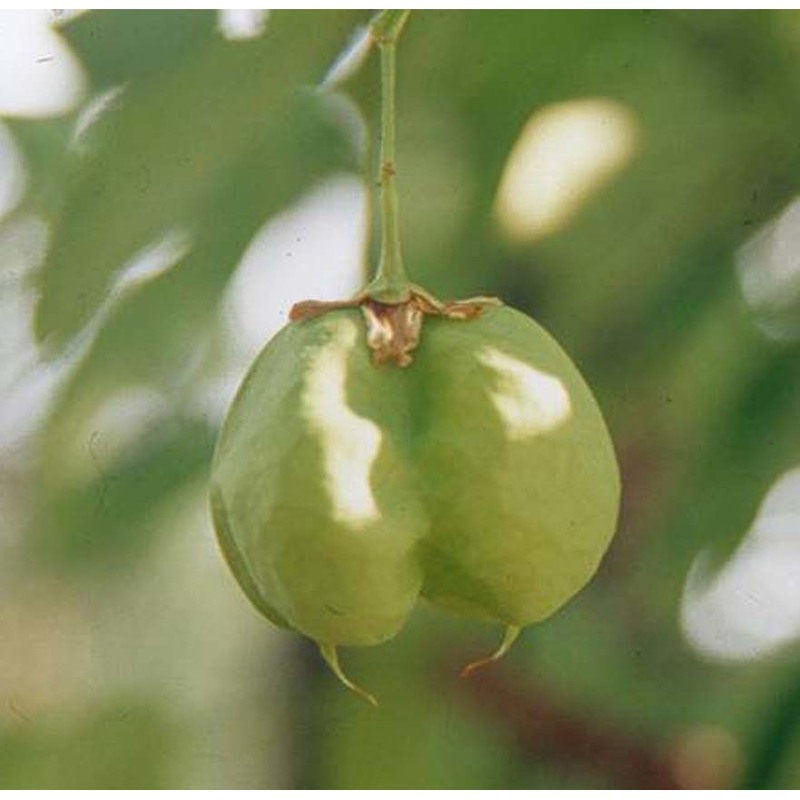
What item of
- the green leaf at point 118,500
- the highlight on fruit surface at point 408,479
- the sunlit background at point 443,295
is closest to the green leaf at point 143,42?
the sunlit background at point 443,295

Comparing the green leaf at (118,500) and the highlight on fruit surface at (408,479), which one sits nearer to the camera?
the highlight on fruit surface at (408,479)

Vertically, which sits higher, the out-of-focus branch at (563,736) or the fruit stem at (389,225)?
the fruit stem at (389,225)

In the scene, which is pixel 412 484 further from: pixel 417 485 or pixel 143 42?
pixel 143 42

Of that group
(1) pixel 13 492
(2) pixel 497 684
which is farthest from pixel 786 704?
(1) pixel 13 492

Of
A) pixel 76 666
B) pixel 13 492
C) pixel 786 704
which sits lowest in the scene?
pixel 786 704

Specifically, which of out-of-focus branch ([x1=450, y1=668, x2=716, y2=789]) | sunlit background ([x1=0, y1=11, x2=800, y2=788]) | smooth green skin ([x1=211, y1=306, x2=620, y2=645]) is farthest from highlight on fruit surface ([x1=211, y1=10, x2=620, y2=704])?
out-of-focus branch ([x1=450, y1=668, x2=716, y2=789])

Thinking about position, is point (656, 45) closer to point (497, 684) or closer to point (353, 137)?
point (353, 137)

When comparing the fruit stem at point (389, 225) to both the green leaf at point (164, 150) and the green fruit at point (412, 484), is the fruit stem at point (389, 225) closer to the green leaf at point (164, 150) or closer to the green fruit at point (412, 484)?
the green fruit at point (412, 484)
